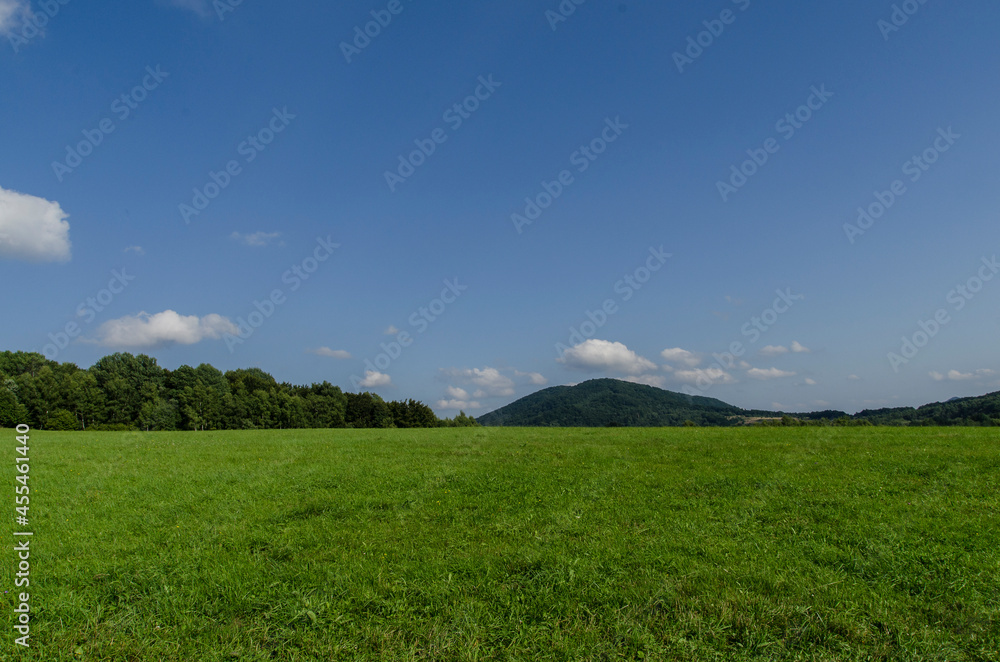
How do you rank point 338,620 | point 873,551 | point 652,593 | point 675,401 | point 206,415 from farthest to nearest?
point 675,401 < point 206,415 < point 873,551 < point 652,593 < point 338,620

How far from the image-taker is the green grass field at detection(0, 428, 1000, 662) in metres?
6.14

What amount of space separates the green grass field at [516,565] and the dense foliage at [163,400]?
8402 centimetres

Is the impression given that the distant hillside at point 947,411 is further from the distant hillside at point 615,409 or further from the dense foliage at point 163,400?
the dense foliage at point 163,400

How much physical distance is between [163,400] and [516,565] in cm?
10330

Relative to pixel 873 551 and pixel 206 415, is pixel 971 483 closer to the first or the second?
pixel 873 551

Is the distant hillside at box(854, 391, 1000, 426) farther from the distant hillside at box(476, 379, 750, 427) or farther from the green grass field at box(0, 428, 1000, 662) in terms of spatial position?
the green grass field at box(0, 428, 1000, 662)

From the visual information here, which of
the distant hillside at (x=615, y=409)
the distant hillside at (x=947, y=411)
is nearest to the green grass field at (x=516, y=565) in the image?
the distant hillside at (x=947, y=411)

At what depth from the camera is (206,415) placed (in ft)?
292

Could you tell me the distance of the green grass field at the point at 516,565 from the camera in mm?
6137

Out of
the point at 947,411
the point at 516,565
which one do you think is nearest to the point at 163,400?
the point at 516,565

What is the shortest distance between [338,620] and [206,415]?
98369 mm

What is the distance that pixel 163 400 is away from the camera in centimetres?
8938

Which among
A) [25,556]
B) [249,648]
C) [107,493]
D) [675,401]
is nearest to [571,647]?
[249,648]

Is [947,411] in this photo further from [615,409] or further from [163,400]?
[163,400]
